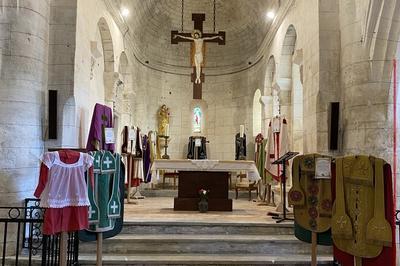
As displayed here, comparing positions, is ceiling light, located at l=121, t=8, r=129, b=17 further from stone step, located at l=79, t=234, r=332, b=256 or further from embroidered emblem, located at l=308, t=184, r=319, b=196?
embroidered emblem, located at l=308, t=184, r=319, b=196

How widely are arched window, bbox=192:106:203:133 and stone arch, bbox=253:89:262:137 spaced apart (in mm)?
1977

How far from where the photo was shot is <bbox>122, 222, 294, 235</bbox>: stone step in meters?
5.19

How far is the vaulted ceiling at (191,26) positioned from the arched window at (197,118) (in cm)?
152

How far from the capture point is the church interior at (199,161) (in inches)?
134

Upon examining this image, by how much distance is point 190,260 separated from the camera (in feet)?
14.5

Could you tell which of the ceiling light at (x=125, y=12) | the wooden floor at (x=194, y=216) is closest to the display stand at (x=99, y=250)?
the wooden floor at (x=194, y=216)

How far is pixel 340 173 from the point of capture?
3316 millimetres

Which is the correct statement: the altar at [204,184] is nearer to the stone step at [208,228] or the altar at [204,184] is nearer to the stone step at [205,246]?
the stone step at [208,228]

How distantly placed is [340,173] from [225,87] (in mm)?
9680

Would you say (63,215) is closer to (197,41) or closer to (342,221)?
(342,221)

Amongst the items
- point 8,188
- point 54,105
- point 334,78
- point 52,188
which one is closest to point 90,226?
point 52,188

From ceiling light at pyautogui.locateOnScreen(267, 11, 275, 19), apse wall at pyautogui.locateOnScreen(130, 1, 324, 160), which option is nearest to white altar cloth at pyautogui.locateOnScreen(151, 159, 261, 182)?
apse wall at pyautogui.locateOnScreen(130, 1, 324, 160)

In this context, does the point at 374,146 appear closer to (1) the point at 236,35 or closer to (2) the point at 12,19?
(2) the point at 12,19

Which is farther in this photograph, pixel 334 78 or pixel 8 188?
pixel 334 78
